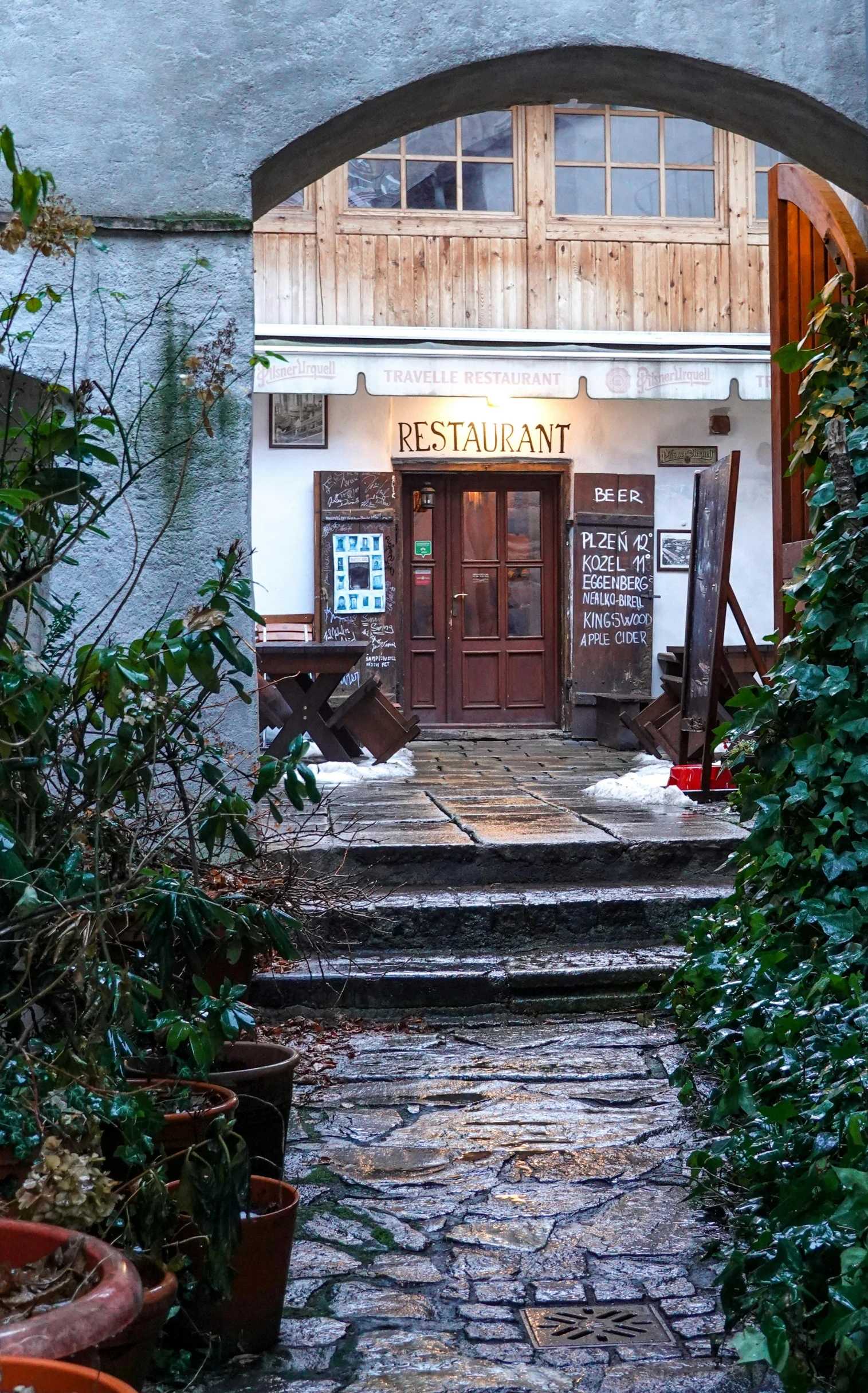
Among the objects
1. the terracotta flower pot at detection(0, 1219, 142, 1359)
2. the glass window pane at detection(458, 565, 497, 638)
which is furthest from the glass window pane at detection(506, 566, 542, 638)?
the terracotta flower pot at detection(0, 1219, 142, 1359)

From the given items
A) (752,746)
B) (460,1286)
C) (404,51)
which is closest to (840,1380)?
(460,1286)

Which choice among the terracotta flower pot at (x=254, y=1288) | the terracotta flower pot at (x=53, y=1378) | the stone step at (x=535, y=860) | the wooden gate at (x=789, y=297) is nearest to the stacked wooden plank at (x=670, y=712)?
the stone step at (x=535, y=860)

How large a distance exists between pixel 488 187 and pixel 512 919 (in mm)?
8212

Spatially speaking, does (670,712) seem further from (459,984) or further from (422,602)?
(459,984)

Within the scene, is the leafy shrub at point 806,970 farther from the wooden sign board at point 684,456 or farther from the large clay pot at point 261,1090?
the wooden sign board at point 684,456

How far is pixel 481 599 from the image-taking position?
11875 millimetres

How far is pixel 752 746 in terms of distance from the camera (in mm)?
3838

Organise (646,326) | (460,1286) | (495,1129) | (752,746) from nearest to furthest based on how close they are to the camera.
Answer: (460,1286)
(495,1129)
(752,746)
(646,326)

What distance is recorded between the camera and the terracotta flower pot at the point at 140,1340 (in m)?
1.75

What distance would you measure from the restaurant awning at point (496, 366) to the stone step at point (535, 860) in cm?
574

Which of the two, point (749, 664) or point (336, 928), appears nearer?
point (336, 928)

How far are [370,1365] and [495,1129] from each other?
121cm

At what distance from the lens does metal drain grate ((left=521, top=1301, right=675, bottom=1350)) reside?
7.85 ft

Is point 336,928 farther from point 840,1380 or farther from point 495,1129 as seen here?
point 840,1380
